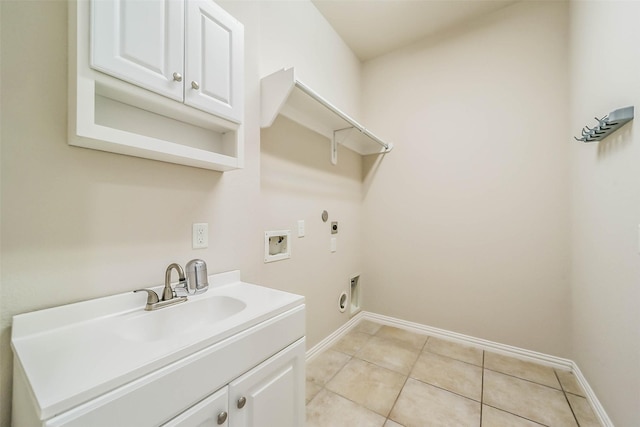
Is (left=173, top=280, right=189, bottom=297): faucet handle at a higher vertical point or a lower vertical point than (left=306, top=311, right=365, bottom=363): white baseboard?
higher

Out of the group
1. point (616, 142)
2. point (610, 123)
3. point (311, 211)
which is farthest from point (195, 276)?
point (616, 142)

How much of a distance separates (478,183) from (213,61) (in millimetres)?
2228

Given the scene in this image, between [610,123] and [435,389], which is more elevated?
[610,123]

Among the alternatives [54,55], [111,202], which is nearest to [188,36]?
[54,55]

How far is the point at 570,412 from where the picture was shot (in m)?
1.47

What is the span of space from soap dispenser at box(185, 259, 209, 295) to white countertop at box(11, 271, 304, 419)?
0.21 ft

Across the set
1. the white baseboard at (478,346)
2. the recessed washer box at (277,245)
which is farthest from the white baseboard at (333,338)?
the recessed washer box at (277,245)

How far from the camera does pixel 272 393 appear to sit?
94 centimetres

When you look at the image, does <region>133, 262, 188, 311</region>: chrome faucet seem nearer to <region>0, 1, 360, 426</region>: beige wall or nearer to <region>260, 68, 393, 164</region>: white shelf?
<region>0, 1, 360, 426</region>: beige wall

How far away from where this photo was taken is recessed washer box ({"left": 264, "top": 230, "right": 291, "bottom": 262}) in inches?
64.9

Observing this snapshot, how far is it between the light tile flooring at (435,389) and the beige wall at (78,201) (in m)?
0.98

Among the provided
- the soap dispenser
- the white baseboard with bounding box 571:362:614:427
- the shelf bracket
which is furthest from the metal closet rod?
the white baseboard with bounding box 571:362:614:427

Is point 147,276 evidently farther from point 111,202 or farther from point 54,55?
point 54,55

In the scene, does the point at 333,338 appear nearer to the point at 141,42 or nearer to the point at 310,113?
the point at 310,113
